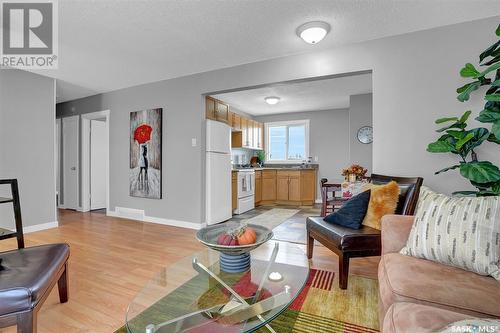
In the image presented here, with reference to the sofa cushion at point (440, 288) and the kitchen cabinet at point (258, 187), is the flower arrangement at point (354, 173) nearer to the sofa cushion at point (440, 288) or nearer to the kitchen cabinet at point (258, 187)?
the sofa cushion at point (440, 288)

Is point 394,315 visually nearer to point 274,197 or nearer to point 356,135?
point 356,135

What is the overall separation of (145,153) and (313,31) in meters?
3.14

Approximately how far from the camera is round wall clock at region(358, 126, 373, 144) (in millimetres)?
4477

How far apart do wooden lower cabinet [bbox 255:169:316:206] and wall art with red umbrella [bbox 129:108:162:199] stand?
2310mm

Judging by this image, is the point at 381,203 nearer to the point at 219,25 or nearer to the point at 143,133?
the point at 219,25

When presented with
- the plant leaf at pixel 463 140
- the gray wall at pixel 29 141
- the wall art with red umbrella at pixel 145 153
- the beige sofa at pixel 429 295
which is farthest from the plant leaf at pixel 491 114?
the gray wall at pixel 29 141

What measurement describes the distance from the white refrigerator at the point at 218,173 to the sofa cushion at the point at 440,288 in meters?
2.79

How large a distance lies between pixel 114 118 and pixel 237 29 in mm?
3143

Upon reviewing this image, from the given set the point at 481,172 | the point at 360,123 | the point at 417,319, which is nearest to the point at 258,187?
the point at 360,123

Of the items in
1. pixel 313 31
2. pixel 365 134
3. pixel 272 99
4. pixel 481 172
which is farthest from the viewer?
pixel 272 99

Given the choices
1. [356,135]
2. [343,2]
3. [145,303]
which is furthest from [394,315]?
[356,135]

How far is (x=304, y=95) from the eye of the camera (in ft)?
15.5

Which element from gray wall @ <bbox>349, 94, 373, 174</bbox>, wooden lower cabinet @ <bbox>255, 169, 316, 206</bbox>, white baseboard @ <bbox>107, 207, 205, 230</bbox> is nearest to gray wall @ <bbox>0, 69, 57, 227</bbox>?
white baseboard @ <bbox>107, 207, 205, 230</bbox>

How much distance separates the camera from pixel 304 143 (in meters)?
6.31
